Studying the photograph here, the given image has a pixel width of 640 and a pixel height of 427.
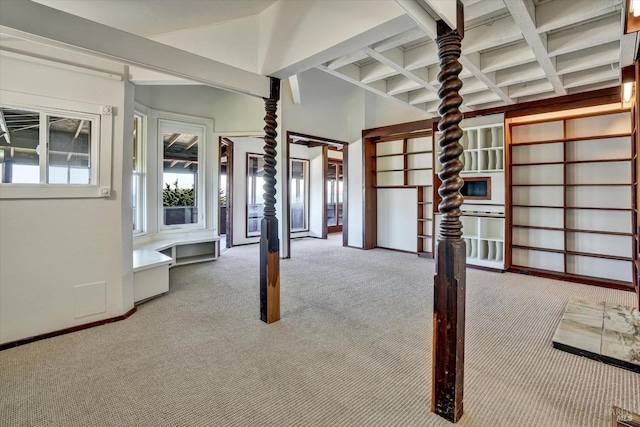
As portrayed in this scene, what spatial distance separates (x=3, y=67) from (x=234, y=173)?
4.78 meters

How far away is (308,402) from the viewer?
5.76ft

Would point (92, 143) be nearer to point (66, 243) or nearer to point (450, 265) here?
point (66, 243)

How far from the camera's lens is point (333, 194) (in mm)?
9391

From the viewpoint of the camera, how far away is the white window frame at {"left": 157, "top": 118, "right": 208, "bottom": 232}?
16.3 feet

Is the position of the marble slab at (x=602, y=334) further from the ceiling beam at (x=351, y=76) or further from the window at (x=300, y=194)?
the window at (x=300, y=194)

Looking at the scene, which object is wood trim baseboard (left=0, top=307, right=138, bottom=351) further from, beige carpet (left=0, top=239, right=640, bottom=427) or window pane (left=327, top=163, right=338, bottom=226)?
window pane (left=327, top=163, right=338, bottom=226)

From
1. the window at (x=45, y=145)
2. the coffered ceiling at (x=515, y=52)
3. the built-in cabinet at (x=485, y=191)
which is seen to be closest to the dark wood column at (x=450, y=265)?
the coffered ceiling at (x=515, y=52)

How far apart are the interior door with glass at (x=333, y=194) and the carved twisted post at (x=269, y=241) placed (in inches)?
245

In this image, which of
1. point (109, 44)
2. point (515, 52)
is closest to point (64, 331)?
point (109, 44)

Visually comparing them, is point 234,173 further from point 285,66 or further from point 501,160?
point 501,160

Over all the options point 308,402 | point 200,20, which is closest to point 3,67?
point 200,20

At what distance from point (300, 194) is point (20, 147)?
6.68m

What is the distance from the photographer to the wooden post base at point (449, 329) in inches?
63.9

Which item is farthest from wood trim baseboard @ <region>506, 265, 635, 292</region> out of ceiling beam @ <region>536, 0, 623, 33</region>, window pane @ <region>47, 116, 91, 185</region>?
window pane @ <region>47, 116, 91, 185</region>
